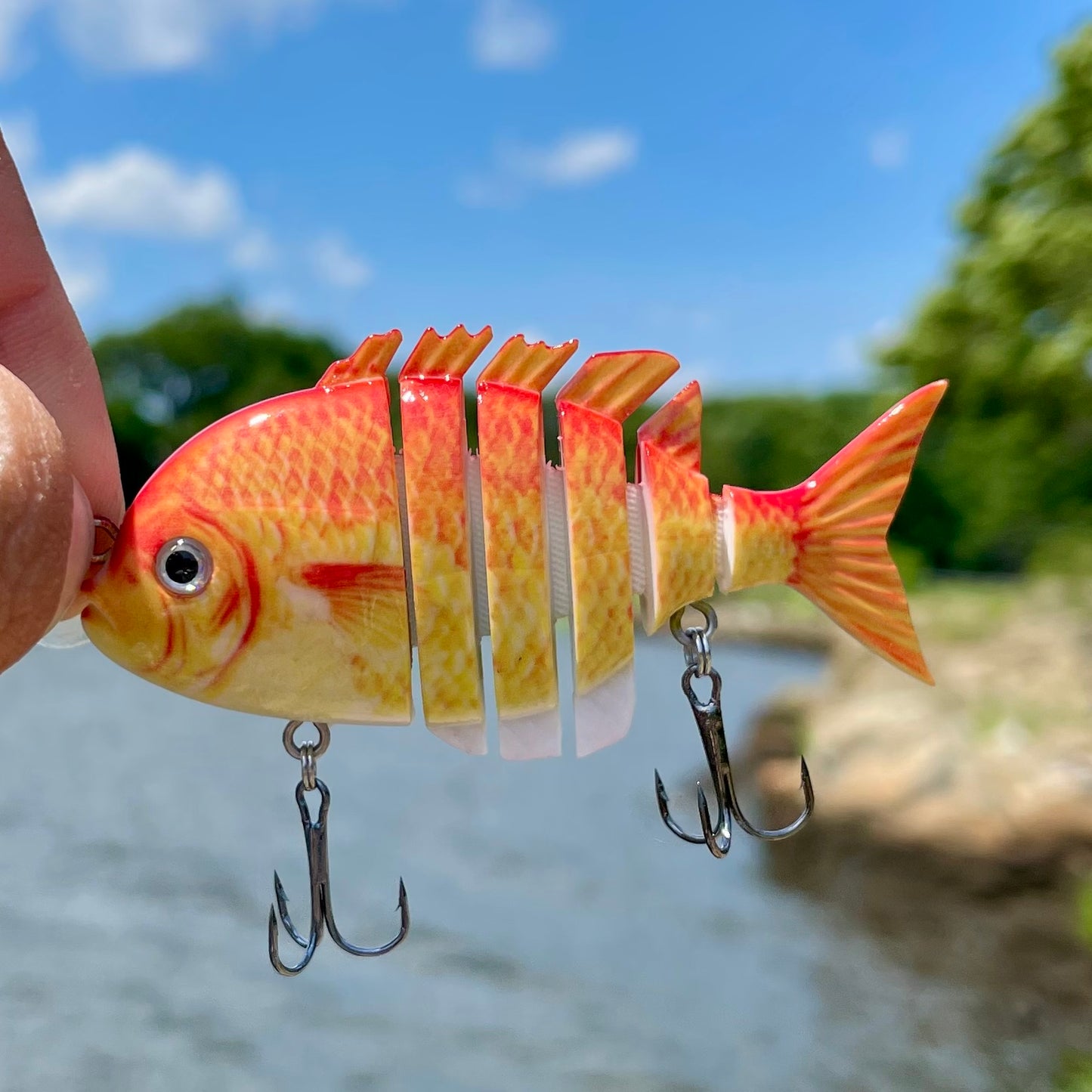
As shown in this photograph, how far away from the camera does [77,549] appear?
706 millimetres

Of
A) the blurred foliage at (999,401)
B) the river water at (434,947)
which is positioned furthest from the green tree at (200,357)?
the river water at (434,947)

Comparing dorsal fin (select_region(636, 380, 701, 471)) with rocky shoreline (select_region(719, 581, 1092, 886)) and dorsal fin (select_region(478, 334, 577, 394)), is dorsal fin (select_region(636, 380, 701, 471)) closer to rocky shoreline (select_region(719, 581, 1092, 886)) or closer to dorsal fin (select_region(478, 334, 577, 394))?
dorsal fin (select_region(478, 334, 577, 394))

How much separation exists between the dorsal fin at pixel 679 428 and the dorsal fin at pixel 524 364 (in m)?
0.09

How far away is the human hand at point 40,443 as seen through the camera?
2.16 feet

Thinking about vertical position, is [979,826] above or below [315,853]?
above

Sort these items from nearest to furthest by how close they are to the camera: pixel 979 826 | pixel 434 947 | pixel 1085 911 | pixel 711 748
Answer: pixel 711 748 → pixel 1085 911 → pixel 979 826 → pixel 434 947

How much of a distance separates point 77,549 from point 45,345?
19 cm

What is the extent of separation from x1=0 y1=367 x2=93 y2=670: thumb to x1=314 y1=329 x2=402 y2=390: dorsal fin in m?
0.20

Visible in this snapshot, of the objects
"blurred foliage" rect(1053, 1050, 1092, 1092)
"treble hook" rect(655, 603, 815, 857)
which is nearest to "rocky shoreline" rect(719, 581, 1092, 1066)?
"blurred foliage" rect(1053, 1050, 1092, 1092)

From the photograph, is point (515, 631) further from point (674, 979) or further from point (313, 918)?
point (674, 979)

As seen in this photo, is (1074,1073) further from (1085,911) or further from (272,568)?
(272,568)

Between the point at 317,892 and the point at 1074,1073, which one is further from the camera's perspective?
the point at 1074,1073

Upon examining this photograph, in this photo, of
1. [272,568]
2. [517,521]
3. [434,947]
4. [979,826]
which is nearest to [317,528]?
[272,568]

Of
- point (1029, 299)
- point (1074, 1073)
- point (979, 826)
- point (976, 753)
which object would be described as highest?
point (1029, 299)
